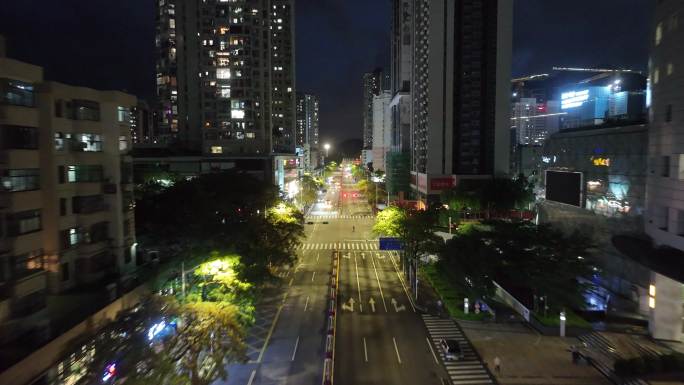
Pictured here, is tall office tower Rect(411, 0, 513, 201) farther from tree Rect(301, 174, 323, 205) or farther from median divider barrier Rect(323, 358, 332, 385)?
median divider barrier Rect(323, 358, 332, 385)

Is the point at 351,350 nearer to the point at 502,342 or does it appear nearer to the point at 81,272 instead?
the point at 502,342

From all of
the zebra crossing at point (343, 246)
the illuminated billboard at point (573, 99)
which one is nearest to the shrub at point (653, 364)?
the illuminated billboard at point (573, 99)

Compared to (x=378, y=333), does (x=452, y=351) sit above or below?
above

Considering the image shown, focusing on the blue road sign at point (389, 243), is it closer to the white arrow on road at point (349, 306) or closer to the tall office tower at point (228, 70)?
the white arrow on road at point (349, 306)

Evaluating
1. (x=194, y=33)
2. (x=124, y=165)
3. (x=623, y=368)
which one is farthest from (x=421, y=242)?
(x=194, y=33)

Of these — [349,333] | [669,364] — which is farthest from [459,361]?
[669,364]

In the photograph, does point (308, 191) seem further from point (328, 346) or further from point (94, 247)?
point (328, 346)
